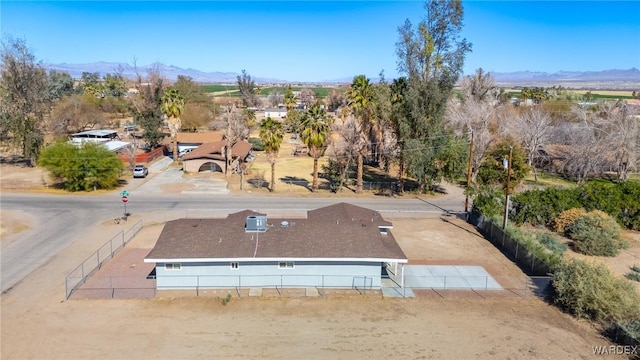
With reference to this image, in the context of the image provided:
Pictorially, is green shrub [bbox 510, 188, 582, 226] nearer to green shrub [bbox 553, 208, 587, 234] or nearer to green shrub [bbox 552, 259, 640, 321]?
green shrub [bbox 553, 208, 587, 234]

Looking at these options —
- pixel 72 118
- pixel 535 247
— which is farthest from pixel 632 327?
pixel 72 118

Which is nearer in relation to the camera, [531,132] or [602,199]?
[602,199]

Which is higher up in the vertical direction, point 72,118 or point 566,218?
point 72,118

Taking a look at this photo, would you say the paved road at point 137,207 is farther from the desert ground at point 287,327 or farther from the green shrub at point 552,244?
the green shrub at point 552,244

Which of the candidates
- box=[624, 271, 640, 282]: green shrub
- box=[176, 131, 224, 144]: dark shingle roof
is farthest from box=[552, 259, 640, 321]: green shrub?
box=[176, 131, 224, 144]: dark shingle roof

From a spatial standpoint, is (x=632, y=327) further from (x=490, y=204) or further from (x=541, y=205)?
(x=541, y=205)

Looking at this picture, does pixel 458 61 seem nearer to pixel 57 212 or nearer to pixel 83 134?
pixel 57 212

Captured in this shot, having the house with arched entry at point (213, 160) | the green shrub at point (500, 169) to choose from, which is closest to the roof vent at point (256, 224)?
the green shrub at point (500, 169)
